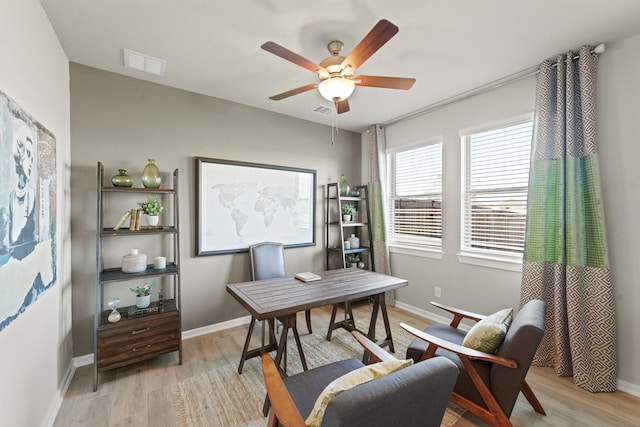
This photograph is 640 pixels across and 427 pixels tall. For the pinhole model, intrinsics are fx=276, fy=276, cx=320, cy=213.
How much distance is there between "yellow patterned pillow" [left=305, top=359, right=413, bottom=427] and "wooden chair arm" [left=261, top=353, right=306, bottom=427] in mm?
65

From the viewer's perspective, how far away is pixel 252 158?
11.2ft

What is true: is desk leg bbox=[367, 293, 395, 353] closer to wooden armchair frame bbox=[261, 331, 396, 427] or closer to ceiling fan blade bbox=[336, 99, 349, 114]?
wooden armchair frame bbox=[261, 331, 396, 427]

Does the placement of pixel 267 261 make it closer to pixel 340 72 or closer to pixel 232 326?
pixel 232 326

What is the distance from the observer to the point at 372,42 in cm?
159

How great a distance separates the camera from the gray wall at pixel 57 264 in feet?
4.33

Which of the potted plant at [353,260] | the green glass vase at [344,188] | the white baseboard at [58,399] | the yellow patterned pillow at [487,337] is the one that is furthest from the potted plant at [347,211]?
the white baseboard at [58,399]

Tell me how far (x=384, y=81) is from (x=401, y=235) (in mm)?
2473

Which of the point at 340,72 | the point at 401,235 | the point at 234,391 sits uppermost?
the point at 340,72

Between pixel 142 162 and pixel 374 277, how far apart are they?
258 cm

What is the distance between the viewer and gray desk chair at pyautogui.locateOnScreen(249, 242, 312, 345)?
310 centimetres

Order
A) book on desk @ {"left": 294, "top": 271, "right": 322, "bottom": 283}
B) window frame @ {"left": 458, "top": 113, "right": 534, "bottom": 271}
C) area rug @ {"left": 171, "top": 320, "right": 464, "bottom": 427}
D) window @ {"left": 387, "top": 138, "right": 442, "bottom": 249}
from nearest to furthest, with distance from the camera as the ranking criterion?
area rug @ {"left": 171, "top": 320, "right": 464, "bottom": 427}
book on desk @ {"left": 294, "top": 271, "right": 322, "bottom": 283}
window frame @ {"left": 458, "top": 113, "right": 534, "bottom": 271}
window @ {"left": 387, "top": 138, "right": 442, "bottom": 249}

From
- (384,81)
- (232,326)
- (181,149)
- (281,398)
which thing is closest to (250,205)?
(181,149)

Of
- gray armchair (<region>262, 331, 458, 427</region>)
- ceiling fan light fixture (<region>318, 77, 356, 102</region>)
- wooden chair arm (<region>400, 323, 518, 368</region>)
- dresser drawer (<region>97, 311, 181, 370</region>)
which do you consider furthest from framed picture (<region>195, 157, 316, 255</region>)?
wooden chair arm (<region>400, 323, 518, 368</region>)

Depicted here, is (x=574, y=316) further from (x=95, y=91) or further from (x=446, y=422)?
(x=95, y=91)
